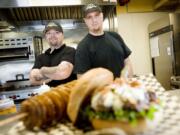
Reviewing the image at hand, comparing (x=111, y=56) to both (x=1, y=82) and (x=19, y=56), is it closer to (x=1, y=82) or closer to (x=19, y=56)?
(x=19, y=56)

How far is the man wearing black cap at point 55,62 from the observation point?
73.4 inches

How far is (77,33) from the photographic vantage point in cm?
302

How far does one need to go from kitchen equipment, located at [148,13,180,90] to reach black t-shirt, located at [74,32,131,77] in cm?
148

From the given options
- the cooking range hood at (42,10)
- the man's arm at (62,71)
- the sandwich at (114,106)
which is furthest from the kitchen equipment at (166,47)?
the sandwich at (114,106)

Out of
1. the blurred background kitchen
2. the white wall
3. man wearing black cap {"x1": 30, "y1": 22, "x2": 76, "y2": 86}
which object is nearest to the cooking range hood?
the blurred background kitchen

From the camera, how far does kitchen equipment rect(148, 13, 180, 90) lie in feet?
9.63

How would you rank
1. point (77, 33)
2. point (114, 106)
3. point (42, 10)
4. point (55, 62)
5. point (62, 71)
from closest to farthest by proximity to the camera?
point (114, 106) < point (62, 71) < point (55, 62) < point (42, 10) < point (77, 33)

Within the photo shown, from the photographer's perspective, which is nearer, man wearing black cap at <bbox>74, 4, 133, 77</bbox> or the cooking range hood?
man wearing black cap at <bbox>74, 4, 133, 77</bbox>

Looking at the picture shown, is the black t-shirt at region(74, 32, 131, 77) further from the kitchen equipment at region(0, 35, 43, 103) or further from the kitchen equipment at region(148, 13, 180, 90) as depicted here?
the kitchen equipment at region(148, 13, 180, 90)

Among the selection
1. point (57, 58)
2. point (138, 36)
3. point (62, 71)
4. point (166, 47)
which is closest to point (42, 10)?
point (57, 58)

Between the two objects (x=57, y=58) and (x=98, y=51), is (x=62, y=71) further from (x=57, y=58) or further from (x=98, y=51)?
(x=98, y=51)

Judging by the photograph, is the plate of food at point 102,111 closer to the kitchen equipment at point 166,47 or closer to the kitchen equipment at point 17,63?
Answer: the kitchen equipment at point 17,63

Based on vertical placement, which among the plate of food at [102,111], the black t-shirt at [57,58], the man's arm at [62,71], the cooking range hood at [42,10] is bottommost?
the plate of food at [102,111]

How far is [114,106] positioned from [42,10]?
1932mm
